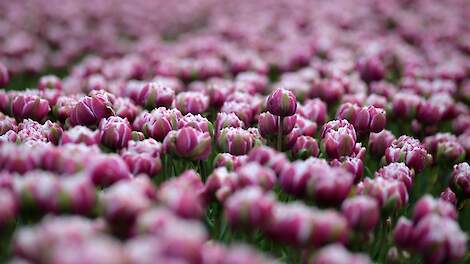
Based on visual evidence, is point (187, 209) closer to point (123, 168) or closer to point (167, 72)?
point (123, 168)

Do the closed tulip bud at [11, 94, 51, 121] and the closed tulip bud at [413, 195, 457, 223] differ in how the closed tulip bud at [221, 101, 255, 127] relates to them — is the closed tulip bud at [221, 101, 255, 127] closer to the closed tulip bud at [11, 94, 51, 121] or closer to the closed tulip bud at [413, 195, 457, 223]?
the closed tulip bud at [11, 94, 51, 121]

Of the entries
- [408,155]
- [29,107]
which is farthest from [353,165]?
[29,107]

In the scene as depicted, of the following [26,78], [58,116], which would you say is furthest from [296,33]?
[58,116]

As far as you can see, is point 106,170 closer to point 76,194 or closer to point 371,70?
point 76,194

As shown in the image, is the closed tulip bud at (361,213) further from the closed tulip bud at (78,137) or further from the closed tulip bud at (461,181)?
the closed tulip bud at (78,137)

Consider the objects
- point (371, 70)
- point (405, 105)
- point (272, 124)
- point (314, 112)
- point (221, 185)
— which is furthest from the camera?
point (371, 70)

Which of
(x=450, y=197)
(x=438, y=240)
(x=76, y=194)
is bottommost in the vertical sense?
(x=450, y=197)

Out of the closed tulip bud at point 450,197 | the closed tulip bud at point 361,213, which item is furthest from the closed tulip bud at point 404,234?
the closed tulip bud at point 450,197
